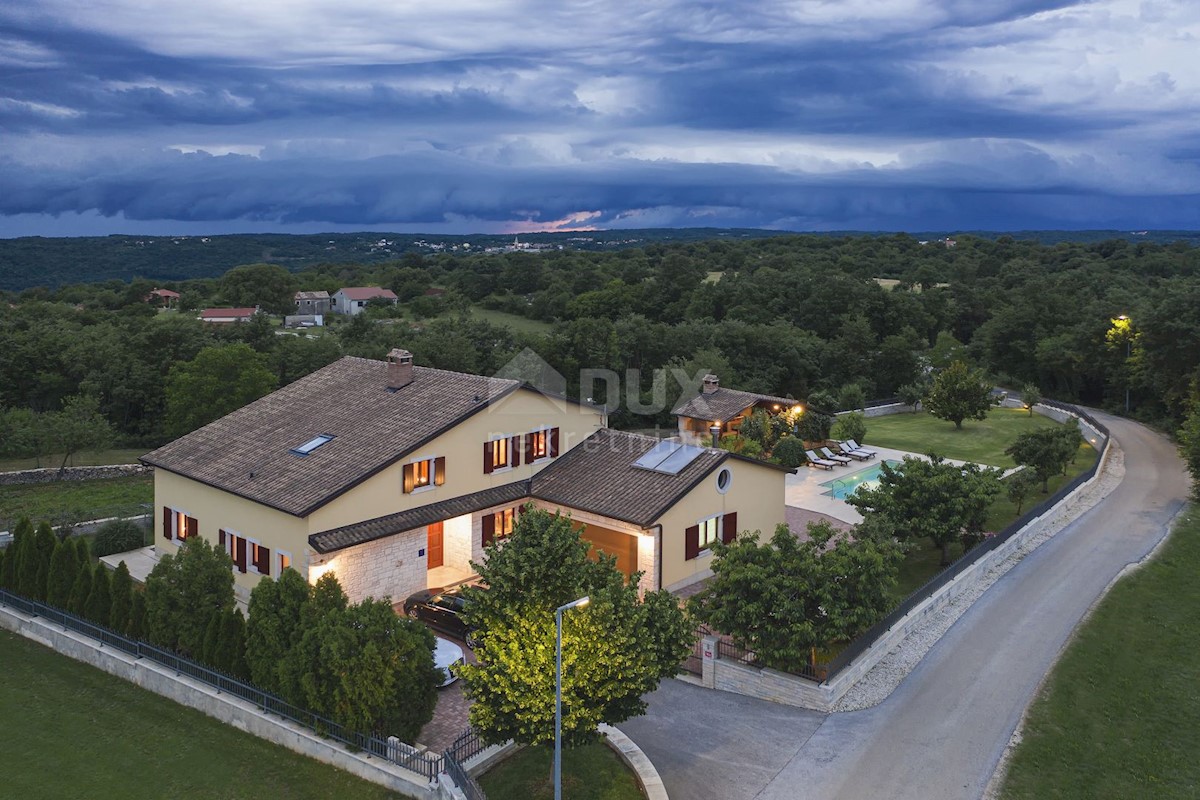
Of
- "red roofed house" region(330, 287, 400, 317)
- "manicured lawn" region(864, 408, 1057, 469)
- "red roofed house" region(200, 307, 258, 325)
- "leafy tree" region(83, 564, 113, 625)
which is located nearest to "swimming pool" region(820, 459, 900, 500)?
"manicured lawn" region(864, 408, 1057, 469)

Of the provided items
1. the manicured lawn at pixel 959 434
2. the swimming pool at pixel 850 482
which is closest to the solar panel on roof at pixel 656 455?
the swimming pool at pixel 850 482

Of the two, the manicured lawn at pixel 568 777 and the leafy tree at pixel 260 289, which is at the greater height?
the leafy tree at pixel 260 289

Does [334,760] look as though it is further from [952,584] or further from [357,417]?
[952,584]

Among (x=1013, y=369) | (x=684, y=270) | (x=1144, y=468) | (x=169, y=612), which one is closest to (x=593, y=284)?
(x=684, y=270)

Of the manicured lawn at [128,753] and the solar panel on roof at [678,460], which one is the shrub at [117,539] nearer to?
the manicured lawn at [128,753]

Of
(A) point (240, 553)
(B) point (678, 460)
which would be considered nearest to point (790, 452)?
(B) point (678, 460)

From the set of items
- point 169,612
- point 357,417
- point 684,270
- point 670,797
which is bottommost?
point 670,797
